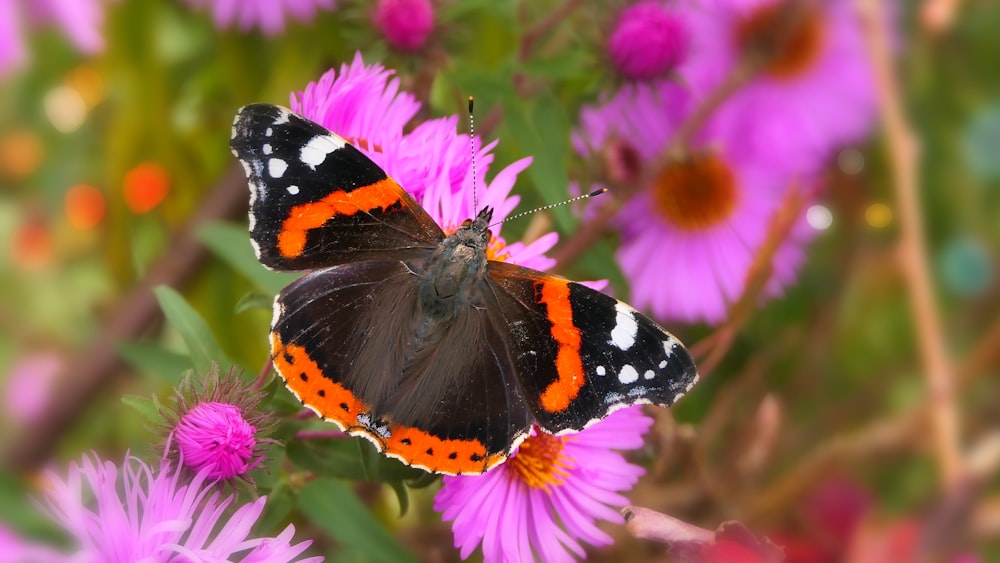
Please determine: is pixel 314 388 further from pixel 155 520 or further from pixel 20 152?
pixel 20 152

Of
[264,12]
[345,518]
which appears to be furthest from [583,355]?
[264,12]

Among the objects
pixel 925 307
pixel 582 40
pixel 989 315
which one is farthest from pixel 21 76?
pixel 989 315

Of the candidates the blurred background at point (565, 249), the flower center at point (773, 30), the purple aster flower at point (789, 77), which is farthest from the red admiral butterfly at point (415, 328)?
the flower center at point (773, 30)

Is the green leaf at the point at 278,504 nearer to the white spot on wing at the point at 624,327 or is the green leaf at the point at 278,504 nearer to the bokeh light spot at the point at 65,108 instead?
the white spot on wing at the point at 624,327

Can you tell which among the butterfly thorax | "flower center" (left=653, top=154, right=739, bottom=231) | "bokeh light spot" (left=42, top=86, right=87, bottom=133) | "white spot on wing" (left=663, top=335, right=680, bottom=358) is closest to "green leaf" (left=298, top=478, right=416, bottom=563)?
the butterfly thorax

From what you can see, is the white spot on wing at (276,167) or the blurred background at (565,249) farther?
the blurred background at (565,249)

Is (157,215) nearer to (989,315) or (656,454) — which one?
(656,454)
